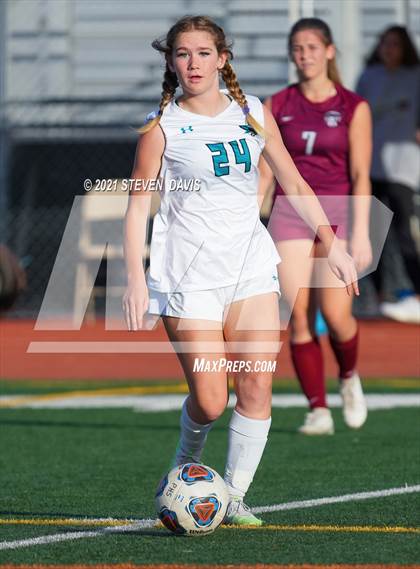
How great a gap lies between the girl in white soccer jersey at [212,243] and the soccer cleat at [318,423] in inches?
122

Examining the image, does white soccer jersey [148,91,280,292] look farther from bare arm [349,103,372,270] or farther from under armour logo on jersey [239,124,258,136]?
bare arm [349,103,372,270]

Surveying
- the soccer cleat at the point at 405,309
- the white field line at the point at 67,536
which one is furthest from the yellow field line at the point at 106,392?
the white field line at the point at 67,536

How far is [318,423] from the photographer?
8.65 meters

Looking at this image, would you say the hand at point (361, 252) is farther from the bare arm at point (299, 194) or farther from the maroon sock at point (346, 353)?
the bare arm at point (299, 194)

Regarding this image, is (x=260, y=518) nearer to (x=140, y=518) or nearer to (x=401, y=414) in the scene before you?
(x=140, y=518)

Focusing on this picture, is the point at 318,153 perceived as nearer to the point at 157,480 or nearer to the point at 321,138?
the point at 321,138

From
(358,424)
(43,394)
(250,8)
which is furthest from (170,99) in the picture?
(250,8)

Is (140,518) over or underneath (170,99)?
underneath

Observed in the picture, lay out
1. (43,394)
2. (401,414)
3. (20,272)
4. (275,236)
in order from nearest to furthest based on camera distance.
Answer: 1. (275,236)
2. (401,414)
3. (43,394)
4. (20,272)

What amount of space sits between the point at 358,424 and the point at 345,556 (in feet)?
12.8

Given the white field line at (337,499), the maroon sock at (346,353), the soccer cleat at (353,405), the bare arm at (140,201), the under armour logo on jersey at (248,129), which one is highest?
the under armour logo on jersey at (248,129)

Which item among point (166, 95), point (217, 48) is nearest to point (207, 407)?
point (166, 95)

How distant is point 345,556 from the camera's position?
15.7ft

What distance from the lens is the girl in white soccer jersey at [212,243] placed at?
5.41m
